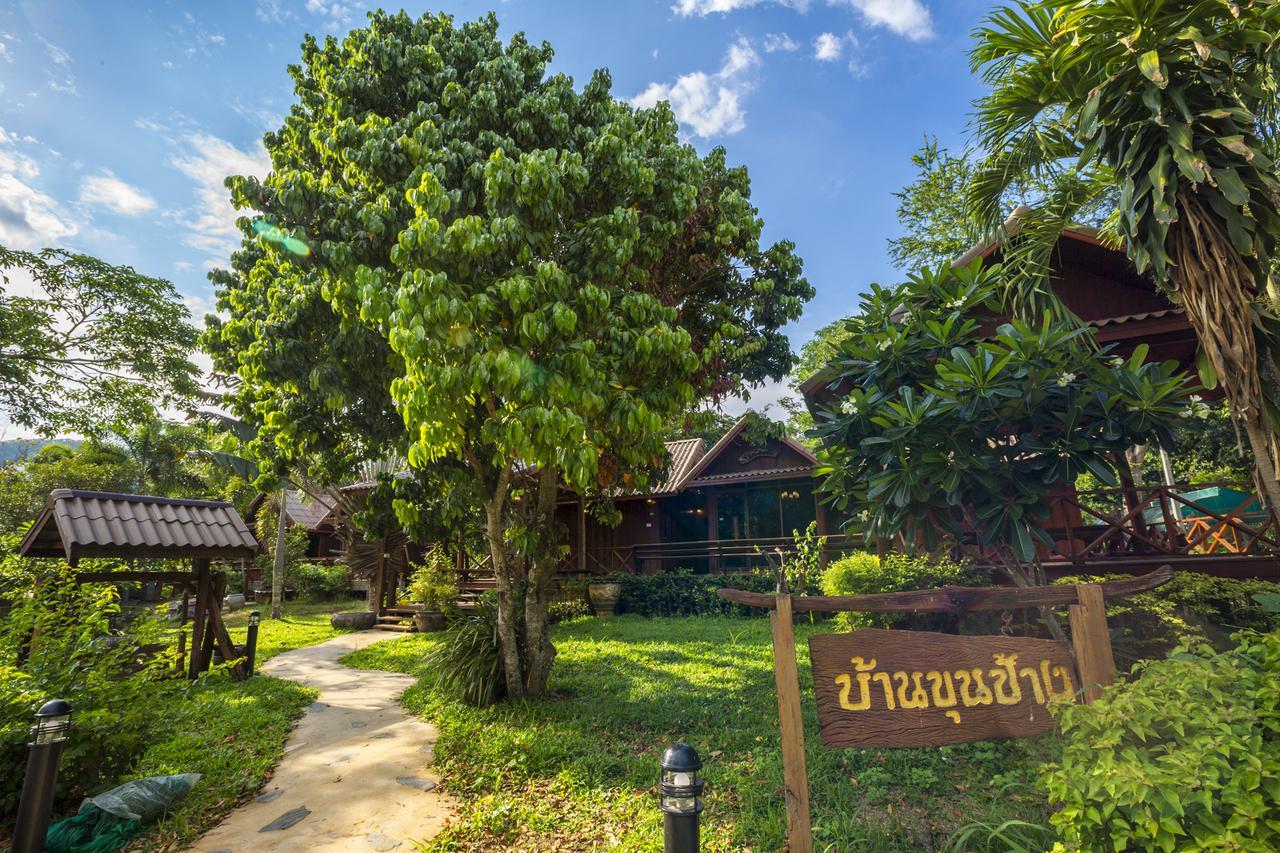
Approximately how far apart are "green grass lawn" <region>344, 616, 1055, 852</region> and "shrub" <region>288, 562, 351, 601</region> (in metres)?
18.2

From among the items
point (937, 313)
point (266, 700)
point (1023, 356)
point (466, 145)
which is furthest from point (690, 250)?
point (266, 700)

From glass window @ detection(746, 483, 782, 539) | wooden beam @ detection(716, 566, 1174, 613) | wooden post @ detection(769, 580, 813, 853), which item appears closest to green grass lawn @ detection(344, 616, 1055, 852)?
wooden post @ detection(769, 580, 813, 853)

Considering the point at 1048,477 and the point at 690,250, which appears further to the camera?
the point at 690,250

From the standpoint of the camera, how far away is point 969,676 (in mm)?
3086

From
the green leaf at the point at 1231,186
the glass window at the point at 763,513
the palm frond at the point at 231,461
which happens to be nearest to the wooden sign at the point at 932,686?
the green leaf at the point at 1231,186

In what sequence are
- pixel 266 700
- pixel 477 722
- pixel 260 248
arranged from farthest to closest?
pixel 260 248 < pixel 266 700 < pixel 477 722

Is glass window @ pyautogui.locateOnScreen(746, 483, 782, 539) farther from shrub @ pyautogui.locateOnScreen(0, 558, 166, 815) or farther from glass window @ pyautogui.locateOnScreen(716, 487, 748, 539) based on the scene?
shrub @ pyautogui.locateOnScreen(0, 558, 166, 815)

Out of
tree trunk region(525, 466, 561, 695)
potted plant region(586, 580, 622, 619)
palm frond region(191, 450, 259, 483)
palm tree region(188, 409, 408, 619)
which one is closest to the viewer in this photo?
tree trunk region(525, 466, 561, 695)

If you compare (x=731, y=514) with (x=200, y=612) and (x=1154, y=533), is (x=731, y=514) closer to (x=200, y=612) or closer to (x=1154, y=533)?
(x=1154, y=533)

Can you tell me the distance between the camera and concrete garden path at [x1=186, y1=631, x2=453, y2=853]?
4000 mm

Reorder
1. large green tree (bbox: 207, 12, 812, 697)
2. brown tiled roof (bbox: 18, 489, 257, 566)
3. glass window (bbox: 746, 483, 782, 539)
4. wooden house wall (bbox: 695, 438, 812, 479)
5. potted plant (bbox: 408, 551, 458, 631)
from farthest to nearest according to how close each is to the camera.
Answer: glass window (bbox: 746, 483, 782, 539), wooden house wall (bbox: 695, 438, 812, 479), potted plant (bbox: 408, 551, 458, 631), brown tiled roof (bbox: 18, 489, 257, 566), large green tree (bbox: 207, 12, 812, 697)

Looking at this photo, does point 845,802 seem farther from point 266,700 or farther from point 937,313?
point 266,700

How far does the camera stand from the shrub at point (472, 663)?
679 centimetres

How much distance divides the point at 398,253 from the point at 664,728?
5.20 m
